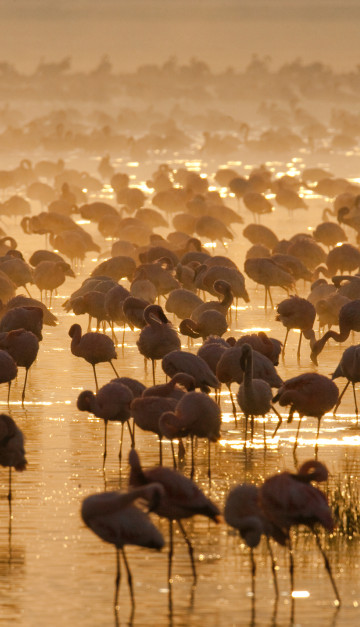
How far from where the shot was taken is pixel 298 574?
8.91m

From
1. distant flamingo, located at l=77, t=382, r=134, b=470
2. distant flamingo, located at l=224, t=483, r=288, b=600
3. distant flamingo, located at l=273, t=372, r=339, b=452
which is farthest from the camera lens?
distant flamingo, located at l=273, t=372, r=339, b=452

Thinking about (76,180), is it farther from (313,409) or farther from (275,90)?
(275,90)

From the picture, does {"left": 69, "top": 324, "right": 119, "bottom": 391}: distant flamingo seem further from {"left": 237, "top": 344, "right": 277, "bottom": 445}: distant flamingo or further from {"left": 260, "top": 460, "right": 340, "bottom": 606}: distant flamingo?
{"left": 260, "top": 460, "right": 340, "bottom": 606}: distant flamingo

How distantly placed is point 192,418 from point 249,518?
1.84 m

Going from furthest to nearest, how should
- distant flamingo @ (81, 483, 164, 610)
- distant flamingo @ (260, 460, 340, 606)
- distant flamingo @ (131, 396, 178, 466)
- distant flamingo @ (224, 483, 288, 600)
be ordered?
distant flamingo @ (131, 396, 178, 466)
distant flamingo @ (224, 483, 288, 600)
distant flamingo @ (260, 460, 340, 606)
distant flamingo @ (81, 483, 164, 610)

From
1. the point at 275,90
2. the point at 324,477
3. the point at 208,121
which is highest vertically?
the point at 275,90

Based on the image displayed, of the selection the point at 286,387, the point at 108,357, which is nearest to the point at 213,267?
the point at 108,357

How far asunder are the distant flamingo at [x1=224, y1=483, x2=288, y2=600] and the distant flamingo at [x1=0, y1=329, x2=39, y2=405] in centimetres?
519

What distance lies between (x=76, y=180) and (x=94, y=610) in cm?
3209

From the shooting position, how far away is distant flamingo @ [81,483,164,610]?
7.76 metres

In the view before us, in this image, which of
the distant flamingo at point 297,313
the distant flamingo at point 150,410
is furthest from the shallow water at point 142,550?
the distant flamingo at point 297,313

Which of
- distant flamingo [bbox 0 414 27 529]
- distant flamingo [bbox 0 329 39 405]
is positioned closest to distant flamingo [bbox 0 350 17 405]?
distant flamingo [bbox 0 329 39 405]

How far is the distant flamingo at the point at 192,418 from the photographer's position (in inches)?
391

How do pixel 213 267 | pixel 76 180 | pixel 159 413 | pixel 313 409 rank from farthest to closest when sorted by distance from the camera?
1. pixel 76 180
2. pixel 213 267
3. pixel 313 409
4. pixel 159 413
